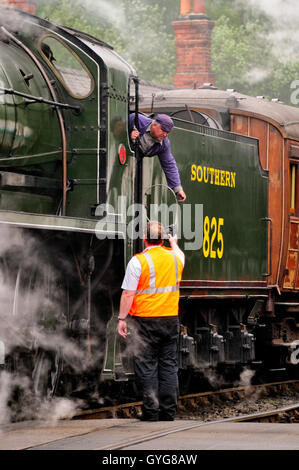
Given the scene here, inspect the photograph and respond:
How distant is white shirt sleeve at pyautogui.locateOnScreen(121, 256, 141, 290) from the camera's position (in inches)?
306

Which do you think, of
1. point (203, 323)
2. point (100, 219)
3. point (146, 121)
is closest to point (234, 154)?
point (203, 323)

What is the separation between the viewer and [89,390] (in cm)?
930

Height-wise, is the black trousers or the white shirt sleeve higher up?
the white shirt sleeve

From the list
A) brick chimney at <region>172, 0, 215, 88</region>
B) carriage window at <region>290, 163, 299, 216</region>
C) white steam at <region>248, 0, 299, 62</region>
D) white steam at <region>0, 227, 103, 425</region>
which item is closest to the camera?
white steam at <region>0, 227, 103, 425</region>

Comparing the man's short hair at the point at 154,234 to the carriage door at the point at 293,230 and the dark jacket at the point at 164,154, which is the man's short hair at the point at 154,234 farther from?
the carriage door at the point at 293,230

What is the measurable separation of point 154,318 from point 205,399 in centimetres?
335

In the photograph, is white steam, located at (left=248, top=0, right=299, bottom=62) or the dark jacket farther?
white steam, located at (left=248, top=0, right=299, bottom=62)

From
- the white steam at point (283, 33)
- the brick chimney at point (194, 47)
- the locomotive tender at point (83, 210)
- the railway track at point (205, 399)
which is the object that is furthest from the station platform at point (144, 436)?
the white steam at point (283, 33)

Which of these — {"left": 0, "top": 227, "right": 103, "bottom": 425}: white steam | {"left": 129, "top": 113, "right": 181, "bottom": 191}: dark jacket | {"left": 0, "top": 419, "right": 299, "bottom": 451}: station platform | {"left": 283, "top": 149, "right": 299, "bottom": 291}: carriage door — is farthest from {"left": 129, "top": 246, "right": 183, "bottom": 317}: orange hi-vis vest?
{"left": 283, "top": 149, "right": 299, "bottom": 291}: carriage door

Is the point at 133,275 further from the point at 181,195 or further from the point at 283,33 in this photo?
the point at 283,33

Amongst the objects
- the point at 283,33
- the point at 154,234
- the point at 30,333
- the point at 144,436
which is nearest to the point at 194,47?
the point at 283,33

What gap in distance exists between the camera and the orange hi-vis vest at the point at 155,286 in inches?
309

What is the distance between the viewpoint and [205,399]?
10984 millimetres

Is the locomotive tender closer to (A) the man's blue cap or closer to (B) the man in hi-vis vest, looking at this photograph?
(A) the man's blue cap
